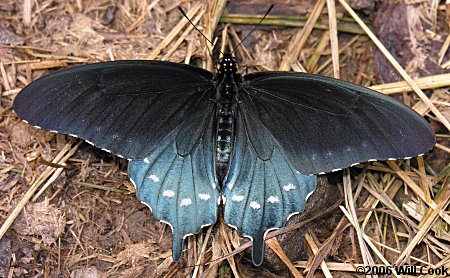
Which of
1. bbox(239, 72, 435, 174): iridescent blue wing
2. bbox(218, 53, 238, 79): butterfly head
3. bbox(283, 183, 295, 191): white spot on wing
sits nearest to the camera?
bbox(239, 72, 435, 174): iridescent blue wing

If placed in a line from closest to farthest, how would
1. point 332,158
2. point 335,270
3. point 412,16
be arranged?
1. point 332,158
2. point 335,270
3. point 412,16

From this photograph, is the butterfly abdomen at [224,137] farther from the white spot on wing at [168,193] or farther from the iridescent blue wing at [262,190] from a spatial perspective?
the white spot on wing at [168,193]

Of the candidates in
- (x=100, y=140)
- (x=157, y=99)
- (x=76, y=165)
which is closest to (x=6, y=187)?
(x=76, y=165)

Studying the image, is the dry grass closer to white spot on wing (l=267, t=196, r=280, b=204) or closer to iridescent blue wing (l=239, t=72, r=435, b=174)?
white spot on wing (l=267, t=196, r=280, b=204)

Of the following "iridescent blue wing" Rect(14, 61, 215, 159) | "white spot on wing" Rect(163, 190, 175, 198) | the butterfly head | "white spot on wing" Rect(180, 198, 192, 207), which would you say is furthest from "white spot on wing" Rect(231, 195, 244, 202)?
the butterfly head

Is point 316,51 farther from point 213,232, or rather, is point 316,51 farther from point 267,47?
point 213,232

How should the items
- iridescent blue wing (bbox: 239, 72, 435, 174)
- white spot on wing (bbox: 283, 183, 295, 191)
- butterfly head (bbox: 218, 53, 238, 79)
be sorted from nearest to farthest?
iridescent blue wing (bbox: 239, 72, 435, 174), white spot on wing (bbox: 283, 183, 295, 191), butterfly head (bbox: 218, 53, 238, 79)

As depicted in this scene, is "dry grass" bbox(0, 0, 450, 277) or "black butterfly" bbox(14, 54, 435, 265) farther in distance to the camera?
"dry grass" bbox(0, 0, 450, 277)
